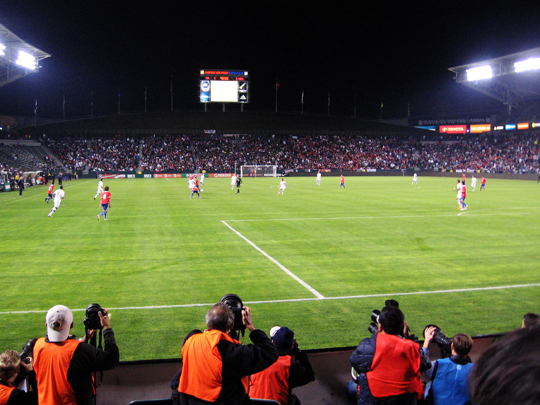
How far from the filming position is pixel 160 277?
12047 millimetres

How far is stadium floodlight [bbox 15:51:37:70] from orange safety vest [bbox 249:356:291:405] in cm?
5681

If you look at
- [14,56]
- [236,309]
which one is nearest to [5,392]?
[236,309]

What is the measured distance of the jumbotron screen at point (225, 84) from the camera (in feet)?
213

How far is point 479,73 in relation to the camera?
6438 centimetres

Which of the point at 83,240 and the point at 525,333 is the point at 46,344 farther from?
the point at 83,240

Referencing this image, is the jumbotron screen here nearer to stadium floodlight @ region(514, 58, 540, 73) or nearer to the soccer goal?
the soccer goal

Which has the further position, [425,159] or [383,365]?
[425,159]

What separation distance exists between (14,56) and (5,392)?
56728 millimetres

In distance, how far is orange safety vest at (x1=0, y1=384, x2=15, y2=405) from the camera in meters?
3.73

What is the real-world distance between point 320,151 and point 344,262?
7796 centimetres

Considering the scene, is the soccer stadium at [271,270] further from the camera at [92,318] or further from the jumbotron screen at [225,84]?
the jumbotron screen at [225,84]

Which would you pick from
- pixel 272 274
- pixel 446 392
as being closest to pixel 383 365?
pixel 446 392

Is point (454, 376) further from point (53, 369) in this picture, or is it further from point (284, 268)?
point (284, 268)

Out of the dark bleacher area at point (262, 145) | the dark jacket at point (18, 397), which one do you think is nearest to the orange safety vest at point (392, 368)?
the dark jacket at point (18, 397)
